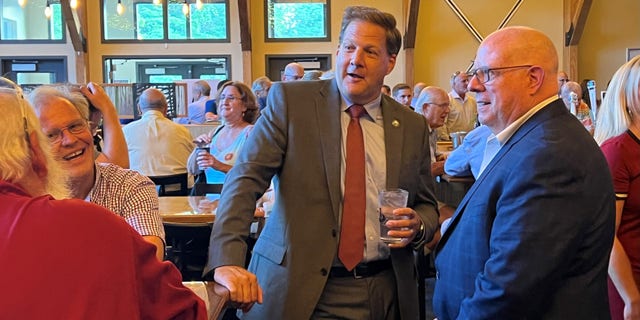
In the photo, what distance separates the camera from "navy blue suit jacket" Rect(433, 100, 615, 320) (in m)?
1.42

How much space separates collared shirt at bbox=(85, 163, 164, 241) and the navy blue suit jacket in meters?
1.01

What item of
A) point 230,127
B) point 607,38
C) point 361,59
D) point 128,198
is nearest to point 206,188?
point 230,127

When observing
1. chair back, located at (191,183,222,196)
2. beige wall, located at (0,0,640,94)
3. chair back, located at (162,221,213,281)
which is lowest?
chair back, located at (162,221,213,281)

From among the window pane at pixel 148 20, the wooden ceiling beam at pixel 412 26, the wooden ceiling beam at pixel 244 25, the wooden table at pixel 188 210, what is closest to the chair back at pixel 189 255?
the wooden table at pixel 188 210

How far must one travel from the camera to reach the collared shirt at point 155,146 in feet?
16.7

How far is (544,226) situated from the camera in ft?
4.64

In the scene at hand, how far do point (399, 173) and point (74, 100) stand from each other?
1.04 m

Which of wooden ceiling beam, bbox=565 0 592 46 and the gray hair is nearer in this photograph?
the gray hair

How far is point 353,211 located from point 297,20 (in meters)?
10.8

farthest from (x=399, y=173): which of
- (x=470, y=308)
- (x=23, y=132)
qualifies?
(x=23, y=132)

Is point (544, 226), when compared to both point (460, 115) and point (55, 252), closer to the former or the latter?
point (55, 252)

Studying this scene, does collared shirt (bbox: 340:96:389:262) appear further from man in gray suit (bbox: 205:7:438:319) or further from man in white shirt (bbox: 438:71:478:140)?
man in white shirt (bbox: 438:71:478:140)

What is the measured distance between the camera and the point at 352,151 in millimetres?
1851

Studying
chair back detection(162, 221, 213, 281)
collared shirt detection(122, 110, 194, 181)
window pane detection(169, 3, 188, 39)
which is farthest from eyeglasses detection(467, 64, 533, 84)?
window pane detection(169, 3, 188, 39)
